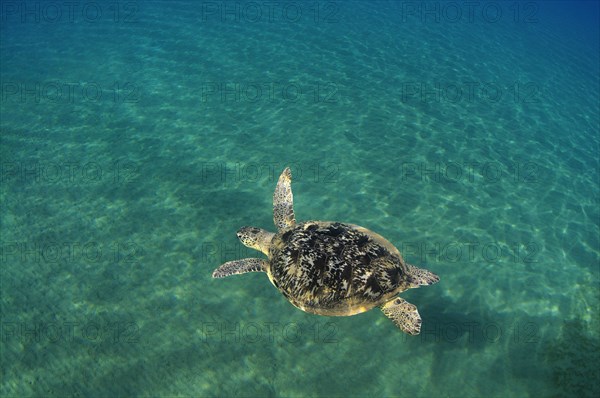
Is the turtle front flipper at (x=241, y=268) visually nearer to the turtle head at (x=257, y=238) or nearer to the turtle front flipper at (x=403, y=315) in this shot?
the turtle head at (x=257, y=238)

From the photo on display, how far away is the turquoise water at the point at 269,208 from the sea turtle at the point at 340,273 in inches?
43.1

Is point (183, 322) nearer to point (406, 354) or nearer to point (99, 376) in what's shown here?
point (99, 376)

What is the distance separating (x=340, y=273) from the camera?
6844mm

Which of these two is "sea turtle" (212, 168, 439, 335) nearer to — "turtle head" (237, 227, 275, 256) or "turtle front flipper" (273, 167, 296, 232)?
"turtle head" (237, 227, 275, 256)

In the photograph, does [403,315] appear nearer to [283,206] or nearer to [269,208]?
[283,206]

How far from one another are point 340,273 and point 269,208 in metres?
4.28

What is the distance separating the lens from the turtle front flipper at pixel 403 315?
7105mm

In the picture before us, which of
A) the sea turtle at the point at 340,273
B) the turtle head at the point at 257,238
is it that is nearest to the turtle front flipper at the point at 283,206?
the turtle head at the point at 257,238

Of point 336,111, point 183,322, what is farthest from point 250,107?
point 183,322

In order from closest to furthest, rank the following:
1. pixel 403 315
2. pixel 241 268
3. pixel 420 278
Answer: pixel 403 315 < pixel 420 278 < pixel 241 268

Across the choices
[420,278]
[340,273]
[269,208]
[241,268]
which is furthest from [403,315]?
[269,208]

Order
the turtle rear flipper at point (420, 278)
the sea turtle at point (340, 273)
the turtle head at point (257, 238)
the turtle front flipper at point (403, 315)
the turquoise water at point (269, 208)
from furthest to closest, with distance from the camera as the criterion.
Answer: the turtle head at point (257, 238) < the turtle rear flipper at point (420, 278) < the turquoise water at point (269, 208) < the turtle front flipper at point (403, 315) < the sea turtle at point (340, 273)

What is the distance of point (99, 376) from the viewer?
7188 mm

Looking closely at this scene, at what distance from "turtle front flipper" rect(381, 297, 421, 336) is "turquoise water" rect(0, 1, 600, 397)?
816mm
